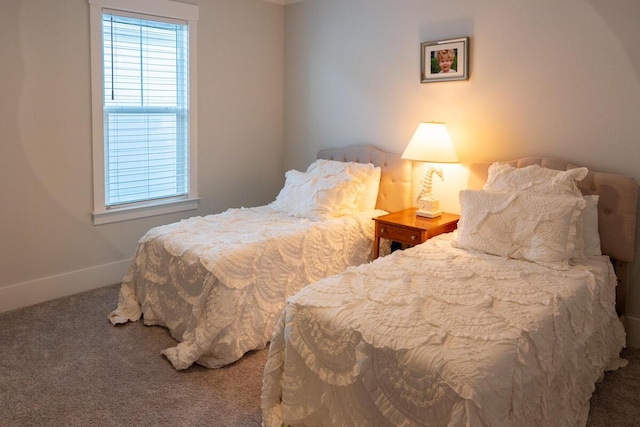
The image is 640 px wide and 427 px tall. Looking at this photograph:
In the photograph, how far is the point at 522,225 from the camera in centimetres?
283

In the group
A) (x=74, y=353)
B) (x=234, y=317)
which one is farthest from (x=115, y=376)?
(x=234, y=317)

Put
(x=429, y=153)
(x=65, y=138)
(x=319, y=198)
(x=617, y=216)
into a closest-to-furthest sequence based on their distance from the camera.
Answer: (x=617, y=216)
(x=429, y=153)
(x=65, y=138)
(x=319, y=198)

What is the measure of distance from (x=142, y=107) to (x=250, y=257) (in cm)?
172

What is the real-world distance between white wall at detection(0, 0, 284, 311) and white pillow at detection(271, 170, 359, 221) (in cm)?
93

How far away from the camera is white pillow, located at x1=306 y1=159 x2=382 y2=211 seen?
3941 mm

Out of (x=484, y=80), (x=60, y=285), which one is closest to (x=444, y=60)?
(x=484, y=80)

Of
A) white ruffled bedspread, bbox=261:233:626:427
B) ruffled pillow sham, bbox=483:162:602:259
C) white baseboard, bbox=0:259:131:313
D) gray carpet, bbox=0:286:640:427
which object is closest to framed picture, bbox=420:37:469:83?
ruffled pillow sham, bbox=483:162:602:259

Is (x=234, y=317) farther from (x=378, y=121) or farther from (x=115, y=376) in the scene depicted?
(x=378, y=121)

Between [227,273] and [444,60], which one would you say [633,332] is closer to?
[444,60]

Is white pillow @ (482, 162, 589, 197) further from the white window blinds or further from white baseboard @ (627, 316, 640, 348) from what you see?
the white window blinds

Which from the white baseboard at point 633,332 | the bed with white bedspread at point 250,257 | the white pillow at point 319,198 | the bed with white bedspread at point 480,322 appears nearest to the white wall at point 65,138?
the bed with white bedspread at point 250,257

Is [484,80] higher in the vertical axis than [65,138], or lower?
higher

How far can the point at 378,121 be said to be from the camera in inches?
165

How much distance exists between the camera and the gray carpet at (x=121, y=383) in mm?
2420
